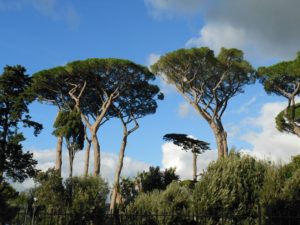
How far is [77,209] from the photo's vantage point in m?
22.1

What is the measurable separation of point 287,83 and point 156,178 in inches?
509

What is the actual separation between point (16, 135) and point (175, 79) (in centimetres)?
1422

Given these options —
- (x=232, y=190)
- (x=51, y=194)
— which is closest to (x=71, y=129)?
(x=51, y=194)

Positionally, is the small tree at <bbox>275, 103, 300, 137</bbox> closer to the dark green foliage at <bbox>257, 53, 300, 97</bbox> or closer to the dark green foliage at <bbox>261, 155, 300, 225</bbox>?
the dark green foliage at <bbox>257, 53, 300, 97</bbox>

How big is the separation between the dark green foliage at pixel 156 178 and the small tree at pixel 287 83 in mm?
10366

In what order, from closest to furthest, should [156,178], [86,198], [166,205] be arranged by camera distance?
1. [166,205]
2. [86,198]
3. [156,178]

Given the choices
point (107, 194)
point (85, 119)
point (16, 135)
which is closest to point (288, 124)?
point (85, 119)

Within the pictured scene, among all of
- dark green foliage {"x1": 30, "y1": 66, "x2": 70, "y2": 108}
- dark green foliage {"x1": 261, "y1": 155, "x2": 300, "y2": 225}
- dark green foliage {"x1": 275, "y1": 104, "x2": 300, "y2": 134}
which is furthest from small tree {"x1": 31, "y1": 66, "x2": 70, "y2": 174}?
dark green foliage {"x1": 261, "y1": 155, "x2": 300, "y2": 225}

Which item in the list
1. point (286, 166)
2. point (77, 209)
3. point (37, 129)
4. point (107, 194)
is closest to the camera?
point (286, 166)

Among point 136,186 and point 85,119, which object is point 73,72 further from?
point 136,186

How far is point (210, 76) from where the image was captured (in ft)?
116

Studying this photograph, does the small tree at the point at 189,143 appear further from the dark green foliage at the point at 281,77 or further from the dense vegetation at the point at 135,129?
the dark green foliage at the point at 281,77

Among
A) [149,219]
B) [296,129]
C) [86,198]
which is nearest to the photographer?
[149,219]

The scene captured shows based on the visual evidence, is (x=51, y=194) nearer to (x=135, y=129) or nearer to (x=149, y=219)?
(x=149, y=219)
